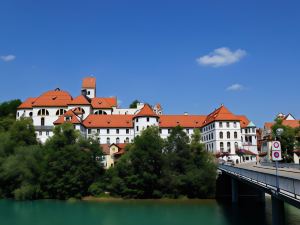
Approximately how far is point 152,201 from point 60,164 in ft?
45.9

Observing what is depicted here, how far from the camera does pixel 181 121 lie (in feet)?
251

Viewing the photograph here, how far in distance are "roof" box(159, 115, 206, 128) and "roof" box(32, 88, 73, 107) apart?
830 inches

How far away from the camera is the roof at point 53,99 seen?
76750mm

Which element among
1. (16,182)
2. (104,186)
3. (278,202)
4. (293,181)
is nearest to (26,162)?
(16,182)

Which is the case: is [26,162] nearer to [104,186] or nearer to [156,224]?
[104,186]

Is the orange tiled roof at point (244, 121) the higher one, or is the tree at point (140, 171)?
the orange tiled roof at point (244, 121)

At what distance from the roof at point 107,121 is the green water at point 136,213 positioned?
27808 mm

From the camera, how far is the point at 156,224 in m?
31.2

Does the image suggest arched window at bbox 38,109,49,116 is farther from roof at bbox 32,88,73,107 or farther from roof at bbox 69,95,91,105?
roof at bbox 69,95,91,105

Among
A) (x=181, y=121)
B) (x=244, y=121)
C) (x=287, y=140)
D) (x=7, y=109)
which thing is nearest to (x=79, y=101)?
(x=181, y=121)

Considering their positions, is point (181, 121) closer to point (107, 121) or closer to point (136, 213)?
point (107, 121)

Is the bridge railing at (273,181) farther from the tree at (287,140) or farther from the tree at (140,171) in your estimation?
the tree at (287,140)

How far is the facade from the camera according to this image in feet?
227

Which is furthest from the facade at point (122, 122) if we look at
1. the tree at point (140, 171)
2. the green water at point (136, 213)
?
the green water at point (136, 213)
